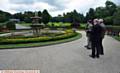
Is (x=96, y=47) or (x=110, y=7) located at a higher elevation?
(x=110, y=7)

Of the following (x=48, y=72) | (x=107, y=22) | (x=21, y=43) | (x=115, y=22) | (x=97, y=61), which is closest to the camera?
(x=48, y=72)

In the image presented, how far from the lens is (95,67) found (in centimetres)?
873

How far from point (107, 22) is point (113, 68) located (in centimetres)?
5521

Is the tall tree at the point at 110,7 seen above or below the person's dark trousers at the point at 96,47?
above

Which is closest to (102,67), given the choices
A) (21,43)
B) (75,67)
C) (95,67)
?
(95,67)

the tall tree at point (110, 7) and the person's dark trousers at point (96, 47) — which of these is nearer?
the person's dark trousers at point (96, 47)

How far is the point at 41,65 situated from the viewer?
364 inches

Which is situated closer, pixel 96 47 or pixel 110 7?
pixel 96 47

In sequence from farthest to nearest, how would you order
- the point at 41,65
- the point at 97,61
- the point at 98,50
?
1. the point at 98,50
2. the point at 97,61
3. the point at 41,65

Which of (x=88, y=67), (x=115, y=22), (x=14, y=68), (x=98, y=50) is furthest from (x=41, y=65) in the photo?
(x=115, y=22)

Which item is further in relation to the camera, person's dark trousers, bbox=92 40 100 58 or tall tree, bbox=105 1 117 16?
tall tree, bbox=105 1 117 16

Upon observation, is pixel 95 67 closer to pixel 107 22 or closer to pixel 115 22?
pixel 115 22

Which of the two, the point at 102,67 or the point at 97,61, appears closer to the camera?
the point at 102,67

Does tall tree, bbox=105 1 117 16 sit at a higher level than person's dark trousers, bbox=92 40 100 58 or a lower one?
higher
